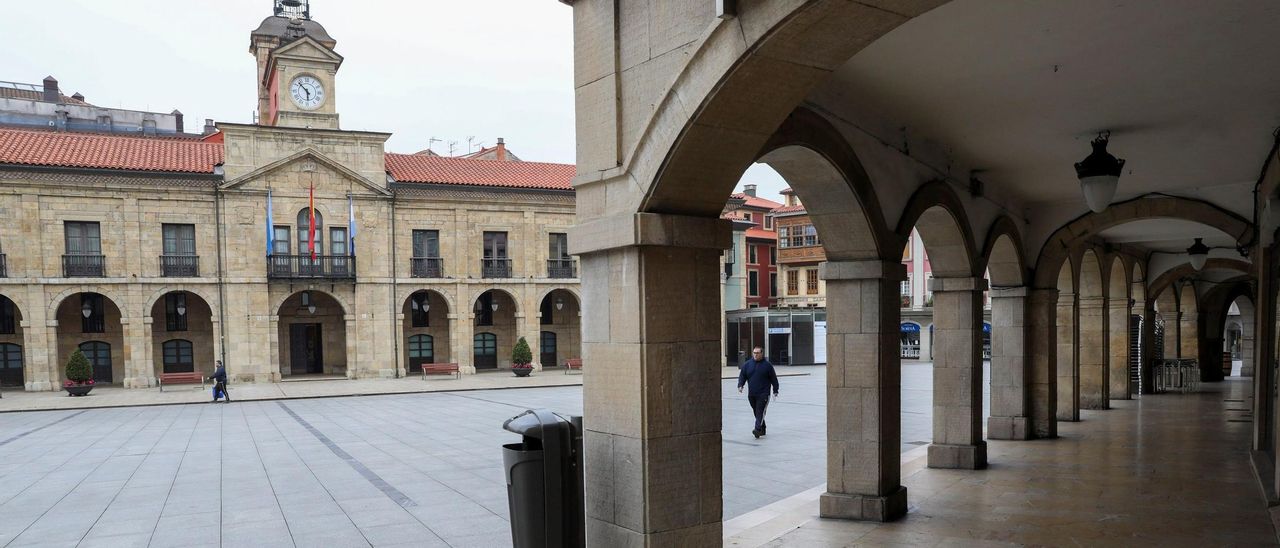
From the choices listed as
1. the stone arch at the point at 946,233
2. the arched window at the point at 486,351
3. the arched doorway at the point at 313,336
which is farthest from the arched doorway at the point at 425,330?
the stone arch at the point at 946,233

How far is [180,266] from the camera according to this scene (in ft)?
86.5

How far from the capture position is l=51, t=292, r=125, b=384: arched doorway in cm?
2683

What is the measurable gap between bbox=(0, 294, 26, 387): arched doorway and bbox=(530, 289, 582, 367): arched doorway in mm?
17890

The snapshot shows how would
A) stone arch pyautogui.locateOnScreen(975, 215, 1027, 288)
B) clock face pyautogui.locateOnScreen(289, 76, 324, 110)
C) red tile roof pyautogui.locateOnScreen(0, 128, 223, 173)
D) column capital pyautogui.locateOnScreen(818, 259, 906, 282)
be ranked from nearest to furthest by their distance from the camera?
1. column capital pyautogui.locateOnScreen(818, 259, 906, 282)
2. stone arch pyautogui.locateOnScreen(975, 215, 1027, 288)
3. red tile roof pyautogui.locateOnScreen(0, 128, 223, 173)
4. clock face pyautogui.locateOnScreen(289, 76, 324, 110)

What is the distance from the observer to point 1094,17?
4.22 meters

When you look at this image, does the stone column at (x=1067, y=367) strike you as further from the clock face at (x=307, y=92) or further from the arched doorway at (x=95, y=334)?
the arched doorway at (x=95, y=334)

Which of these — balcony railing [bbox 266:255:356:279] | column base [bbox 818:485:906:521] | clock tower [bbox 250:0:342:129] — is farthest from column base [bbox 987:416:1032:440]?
clock tower [bbox 250:0:342:129]

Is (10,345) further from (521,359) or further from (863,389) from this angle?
(863,389)

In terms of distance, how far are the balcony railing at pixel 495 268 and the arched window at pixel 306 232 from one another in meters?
5.83

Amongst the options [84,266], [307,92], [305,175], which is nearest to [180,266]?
[84,266]

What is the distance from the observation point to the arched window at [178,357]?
27969 mm

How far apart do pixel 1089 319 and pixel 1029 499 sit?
8.87 metres

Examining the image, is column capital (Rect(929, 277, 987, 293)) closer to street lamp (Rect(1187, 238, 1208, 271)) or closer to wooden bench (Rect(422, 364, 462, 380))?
street lamp (Rect(1187, 238, 1208, 271))

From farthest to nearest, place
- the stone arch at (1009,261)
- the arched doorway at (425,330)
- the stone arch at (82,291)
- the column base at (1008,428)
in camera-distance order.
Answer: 1. the arched doorway at (425,330)
2. the stone arch at (82,291)
3. the column base at (1008,428)
4. the stone arch at (1009,261)
